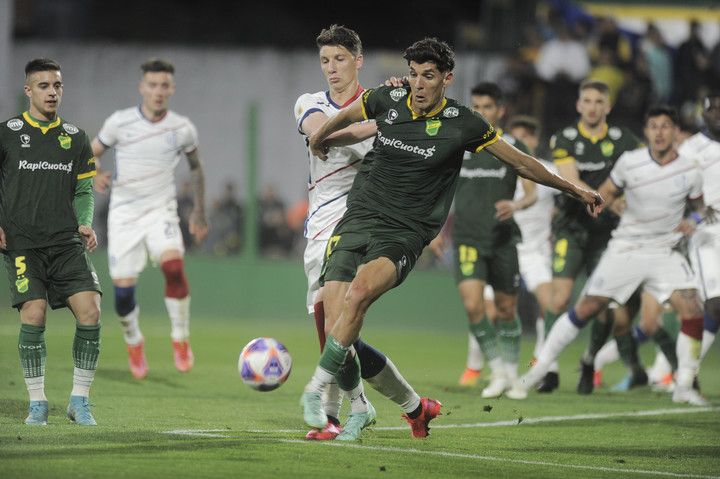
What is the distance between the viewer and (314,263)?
893 centimetres

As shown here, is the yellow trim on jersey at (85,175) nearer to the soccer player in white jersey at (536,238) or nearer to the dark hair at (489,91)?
the dark hair at (489,91)

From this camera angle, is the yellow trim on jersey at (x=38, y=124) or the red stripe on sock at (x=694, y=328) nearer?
the yellow trim on jersey at (x=38, y=124)

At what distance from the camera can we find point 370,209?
8109 millimetres

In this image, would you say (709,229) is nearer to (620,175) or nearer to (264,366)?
(620,175)

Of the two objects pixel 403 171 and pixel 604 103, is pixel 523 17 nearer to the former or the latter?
pixel 604 103

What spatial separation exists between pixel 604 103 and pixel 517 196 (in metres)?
2.72

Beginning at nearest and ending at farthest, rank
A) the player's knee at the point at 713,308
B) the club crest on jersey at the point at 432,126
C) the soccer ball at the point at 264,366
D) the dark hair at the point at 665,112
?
1. the soccer ball at the point at 264,366
2. the club crest on jersey at the point at 432,126
3. the dark hair at the point at 665,112
4. the player's knee at the point at 713,308

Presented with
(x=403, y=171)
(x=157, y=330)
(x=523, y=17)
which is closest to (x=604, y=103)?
(x=403, y=171)

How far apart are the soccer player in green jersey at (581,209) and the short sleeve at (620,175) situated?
0.50 meters

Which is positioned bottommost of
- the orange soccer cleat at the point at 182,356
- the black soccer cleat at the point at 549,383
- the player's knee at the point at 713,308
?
the black soccer cleat at the point at 549,383

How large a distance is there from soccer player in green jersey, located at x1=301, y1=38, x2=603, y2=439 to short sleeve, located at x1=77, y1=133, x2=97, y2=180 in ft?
5.20

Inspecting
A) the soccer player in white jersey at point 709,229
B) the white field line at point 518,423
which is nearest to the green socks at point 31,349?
the white field line at point 518,423

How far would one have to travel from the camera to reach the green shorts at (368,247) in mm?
7965

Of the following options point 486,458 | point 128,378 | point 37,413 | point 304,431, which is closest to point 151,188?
point 128,378
